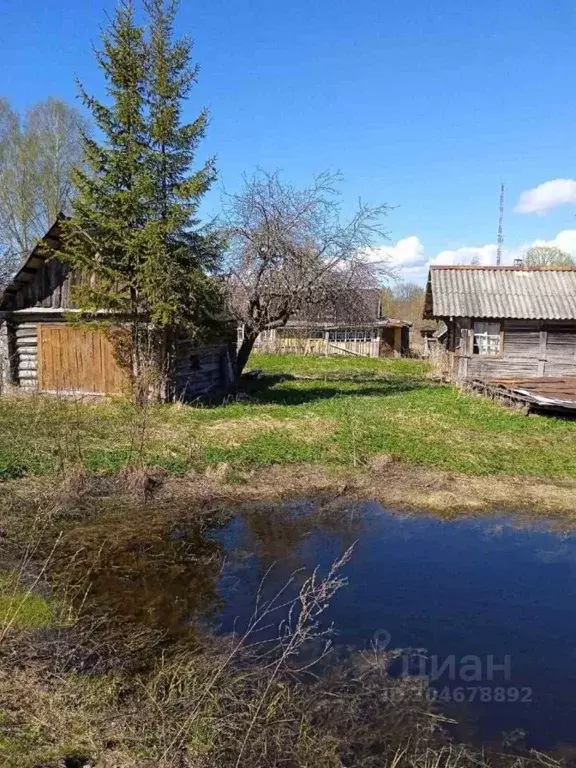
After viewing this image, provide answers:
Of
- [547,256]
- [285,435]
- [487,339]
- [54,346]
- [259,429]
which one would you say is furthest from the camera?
[547,256]

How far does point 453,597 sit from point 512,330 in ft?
55.0

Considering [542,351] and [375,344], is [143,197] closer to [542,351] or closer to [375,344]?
[542,351]

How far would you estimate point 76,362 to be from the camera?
1709 centimetres

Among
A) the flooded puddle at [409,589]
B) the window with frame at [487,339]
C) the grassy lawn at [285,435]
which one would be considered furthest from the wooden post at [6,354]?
the window with frame at [487,339]

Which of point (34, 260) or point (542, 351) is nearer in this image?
point (34, 260)

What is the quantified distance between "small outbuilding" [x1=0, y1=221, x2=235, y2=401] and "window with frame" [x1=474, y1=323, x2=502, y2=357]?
9.79 m

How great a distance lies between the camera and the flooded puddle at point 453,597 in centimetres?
511

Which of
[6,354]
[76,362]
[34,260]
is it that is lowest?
[76,362]

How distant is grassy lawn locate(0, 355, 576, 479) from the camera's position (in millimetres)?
11469

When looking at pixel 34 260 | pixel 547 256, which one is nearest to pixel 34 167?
pixel 34 260

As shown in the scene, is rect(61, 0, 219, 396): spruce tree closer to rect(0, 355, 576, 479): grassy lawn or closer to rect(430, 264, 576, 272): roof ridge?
rect(0, 355, 576, 479): grassy lawn

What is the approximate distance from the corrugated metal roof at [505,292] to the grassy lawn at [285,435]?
13.8 feet

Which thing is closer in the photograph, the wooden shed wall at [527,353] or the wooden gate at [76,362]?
the wooden gate at [76,362]

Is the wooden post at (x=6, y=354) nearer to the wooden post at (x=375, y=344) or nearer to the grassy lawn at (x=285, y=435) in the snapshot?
the grassy lawn at (x=285, y=435)
